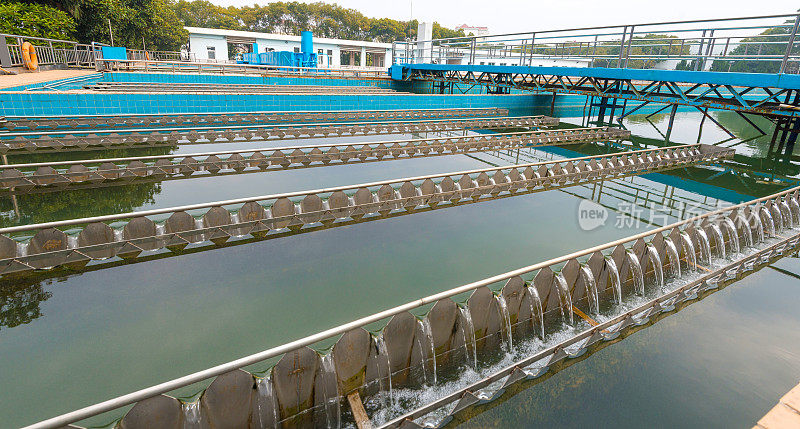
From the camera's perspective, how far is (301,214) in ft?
23.1

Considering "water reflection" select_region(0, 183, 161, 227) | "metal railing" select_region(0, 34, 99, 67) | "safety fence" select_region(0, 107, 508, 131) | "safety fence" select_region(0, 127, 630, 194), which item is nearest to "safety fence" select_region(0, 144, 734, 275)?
"water reflection" select_region(0, 183, 161, 227)

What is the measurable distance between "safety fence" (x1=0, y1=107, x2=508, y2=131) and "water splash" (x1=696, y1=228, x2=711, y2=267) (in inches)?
508

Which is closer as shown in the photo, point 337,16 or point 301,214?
point 301,214

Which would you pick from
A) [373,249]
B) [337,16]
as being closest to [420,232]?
[373,249]

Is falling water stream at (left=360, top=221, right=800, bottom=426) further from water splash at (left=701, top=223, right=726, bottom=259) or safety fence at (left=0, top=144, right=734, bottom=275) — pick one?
safety fence at (left=0, top=144, right=734, bottom=275)

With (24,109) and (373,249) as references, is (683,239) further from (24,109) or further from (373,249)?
(24,109)

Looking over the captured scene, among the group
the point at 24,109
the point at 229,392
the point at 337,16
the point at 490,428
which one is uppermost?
the point at 337,16

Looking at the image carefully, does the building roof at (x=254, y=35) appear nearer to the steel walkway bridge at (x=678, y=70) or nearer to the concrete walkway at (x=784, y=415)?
the steel walkway bridge at (x=678, y=70)

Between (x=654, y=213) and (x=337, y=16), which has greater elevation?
(x=337, y=16)

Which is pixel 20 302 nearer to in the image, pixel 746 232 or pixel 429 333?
pixel 429 333

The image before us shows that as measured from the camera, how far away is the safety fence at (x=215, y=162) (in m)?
7.99

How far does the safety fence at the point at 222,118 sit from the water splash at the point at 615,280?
13058 millimetres

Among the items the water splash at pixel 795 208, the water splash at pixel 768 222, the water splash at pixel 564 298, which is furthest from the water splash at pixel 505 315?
the water splash at pixel 795 208

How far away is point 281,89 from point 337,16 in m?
68.5
